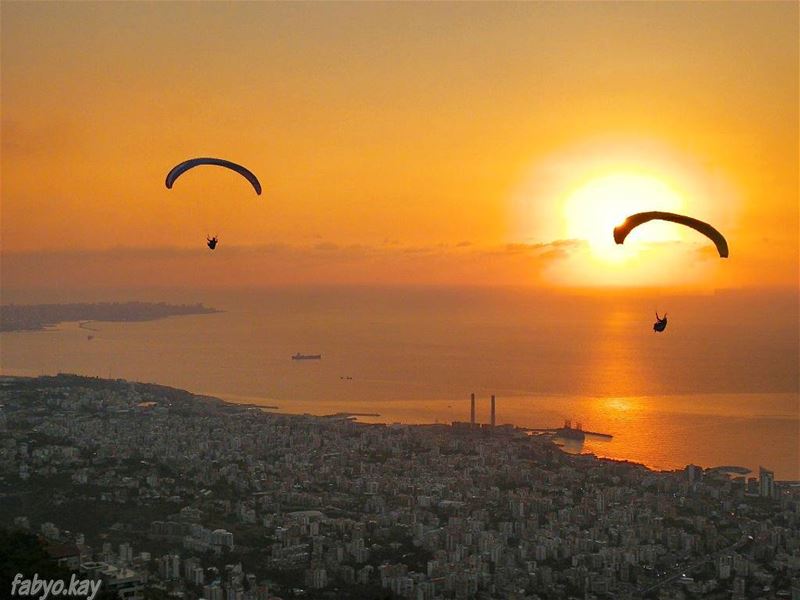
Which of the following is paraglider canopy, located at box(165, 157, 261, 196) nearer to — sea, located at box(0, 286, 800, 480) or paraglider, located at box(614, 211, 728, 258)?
paraglider, located at box(614, 211, 728, 258)

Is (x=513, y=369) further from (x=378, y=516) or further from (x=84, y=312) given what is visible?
(x=84, y=312)

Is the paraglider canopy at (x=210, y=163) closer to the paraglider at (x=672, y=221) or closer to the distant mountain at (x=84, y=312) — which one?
the paraglider at (x=672, y=221)

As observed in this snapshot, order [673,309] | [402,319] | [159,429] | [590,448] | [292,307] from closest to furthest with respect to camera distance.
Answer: [159,429]
[590,448]
[402,319]
[673,309]
[292,307]

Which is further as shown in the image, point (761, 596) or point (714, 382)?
point (714, 382)

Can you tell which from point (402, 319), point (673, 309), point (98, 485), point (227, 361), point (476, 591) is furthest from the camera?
point (673, 309)

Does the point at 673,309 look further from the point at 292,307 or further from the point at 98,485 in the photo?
the point at 98,485

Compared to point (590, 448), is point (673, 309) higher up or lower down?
higher up

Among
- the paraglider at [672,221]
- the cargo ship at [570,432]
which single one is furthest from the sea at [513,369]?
the paraglider at [672,221]

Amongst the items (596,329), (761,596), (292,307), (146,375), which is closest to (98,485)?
(761,596)
